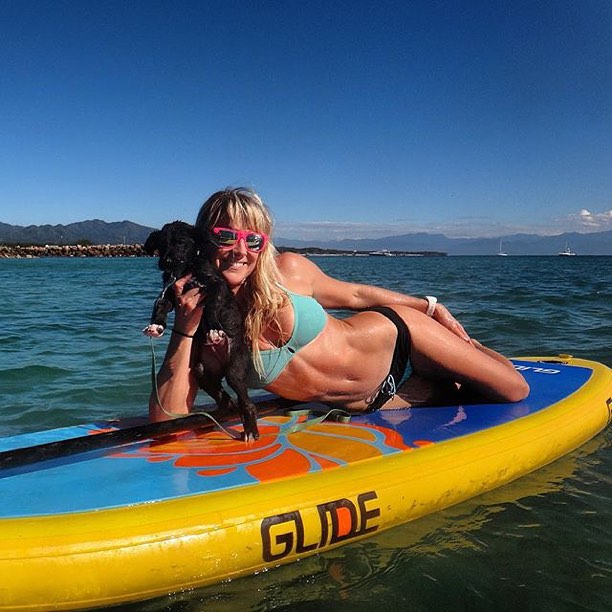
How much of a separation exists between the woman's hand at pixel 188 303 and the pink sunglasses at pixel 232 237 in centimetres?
22

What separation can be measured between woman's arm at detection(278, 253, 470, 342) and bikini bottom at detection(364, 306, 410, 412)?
0.11m

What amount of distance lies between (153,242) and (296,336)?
84cm

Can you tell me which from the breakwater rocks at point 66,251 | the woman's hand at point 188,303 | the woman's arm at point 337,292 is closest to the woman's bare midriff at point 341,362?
the woman's arm at point 337,292

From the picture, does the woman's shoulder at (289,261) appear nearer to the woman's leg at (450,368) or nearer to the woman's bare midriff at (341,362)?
the woman's bare midriff at (341,362)

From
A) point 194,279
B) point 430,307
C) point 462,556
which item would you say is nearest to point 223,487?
point 194,279

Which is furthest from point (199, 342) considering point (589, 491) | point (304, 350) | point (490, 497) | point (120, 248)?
point (120, 248)

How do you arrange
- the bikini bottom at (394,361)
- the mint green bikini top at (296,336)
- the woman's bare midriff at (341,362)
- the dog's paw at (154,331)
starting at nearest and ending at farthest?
1. the dog's paw at (154,331)
2. the mint green bikini top at (296,336)
3. the woman's bare midriff at (341,362)
4. the bikini bottom at (394,361)

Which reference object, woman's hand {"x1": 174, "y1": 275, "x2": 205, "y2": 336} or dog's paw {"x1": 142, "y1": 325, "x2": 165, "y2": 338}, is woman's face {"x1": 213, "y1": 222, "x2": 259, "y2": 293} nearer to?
woman's hand {"x1": 174, "y1": 275, "x2": 205, "y2": 336}

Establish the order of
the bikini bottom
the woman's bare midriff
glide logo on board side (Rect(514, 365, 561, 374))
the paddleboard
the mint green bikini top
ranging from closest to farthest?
1. the paddleboard
2. the mint green bikini top
3. the woman's bare midriff
4. the bikini bottom
5. glide logo on board side (Rect(514, 365, 561, 374))

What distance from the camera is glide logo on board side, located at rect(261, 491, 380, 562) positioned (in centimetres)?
265

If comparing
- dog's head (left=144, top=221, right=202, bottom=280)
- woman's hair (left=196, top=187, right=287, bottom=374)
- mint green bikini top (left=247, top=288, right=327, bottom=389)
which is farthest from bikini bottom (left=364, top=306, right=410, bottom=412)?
dog's head (left=144, top=221, right=202, bottom=280)

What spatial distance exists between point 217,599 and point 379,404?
5.68 ft

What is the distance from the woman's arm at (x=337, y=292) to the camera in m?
3.44

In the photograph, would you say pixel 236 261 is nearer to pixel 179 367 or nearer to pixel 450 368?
pixel 179 367
